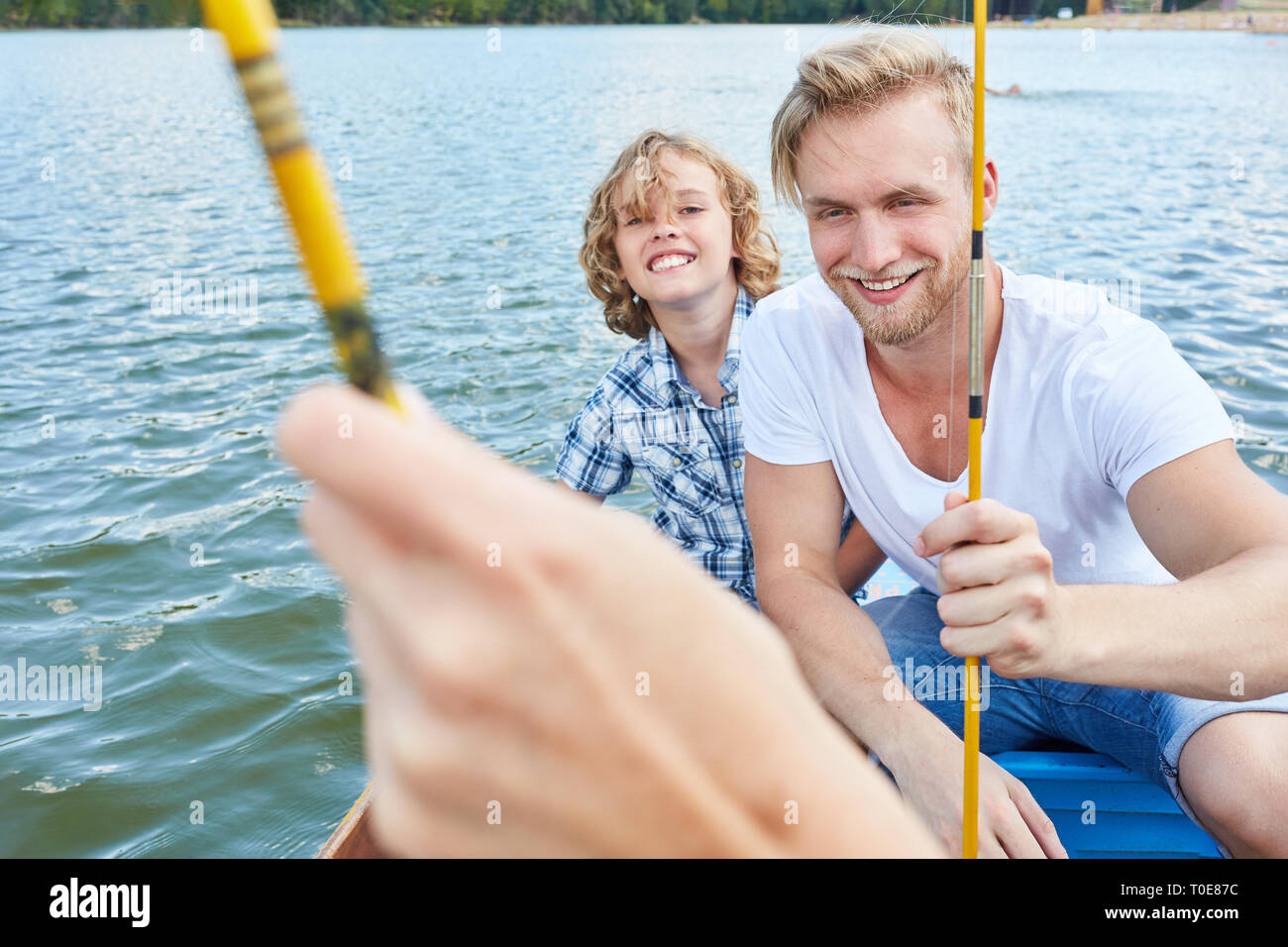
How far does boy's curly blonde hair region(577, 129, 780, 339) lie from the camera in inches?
150

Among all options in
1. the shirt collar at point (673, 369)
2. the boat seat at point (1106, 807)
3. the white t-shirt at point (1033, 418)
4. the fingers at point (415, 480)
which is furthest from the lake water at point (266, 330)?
the boat seat at point (1106, 807)

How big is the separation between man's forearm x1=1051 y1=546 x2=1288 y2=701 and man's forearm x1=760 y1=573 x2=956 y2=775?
18.2 inches

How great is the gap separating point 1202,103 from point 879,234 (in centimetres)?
2232

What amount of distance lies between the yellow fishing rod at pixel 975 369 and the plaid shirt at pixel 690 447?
5.93 feet

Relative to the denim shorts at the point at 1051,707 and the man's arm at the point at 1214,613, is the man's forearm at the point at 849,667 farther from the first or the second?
the man's arm at the point at 1214,613

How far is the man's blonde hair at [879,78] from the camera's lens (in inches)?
103

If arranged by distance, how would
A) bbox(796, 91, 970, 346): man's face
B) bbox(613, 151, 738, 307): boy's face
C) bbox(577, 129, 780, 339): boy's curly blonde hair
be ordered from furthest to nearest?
bbox(577, 129, 780, 339): boy's curly blonde hair, bbox(613, 151, 738, 307): boy's face, bbox(796, 91, 970, 346): man's face

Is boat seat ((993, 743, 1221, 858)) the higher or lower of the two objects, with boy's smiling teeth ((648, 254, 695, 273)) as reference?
lower

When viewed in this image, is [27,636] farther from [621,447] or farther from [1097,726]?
[1097,726]

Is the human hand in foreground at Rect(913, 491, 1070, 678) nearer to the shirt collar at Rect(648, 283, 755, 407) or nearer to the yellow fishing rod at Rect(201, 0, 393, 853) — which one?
the yellow fishing rod at Rect(201, 0, 393, 853)

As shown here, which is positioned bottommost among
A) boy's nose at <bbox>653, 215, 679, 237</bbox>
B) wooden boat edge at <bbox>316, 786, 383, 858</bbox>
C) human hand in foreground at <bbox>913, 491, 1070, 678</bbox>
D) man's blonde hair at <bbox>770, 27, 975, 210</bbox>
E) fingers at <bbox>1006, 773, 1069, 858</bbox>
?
wooden boat edge at <bbox>316, 786, 383, 858</bbox>

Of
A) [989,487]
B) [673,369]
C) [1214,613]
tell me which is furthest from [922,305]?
[673,369]

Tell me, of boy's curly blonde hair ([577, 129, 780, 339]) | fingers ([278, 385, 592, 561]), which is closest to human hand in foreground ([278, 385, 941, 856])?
fingers ([278, 385, 592, 561])
